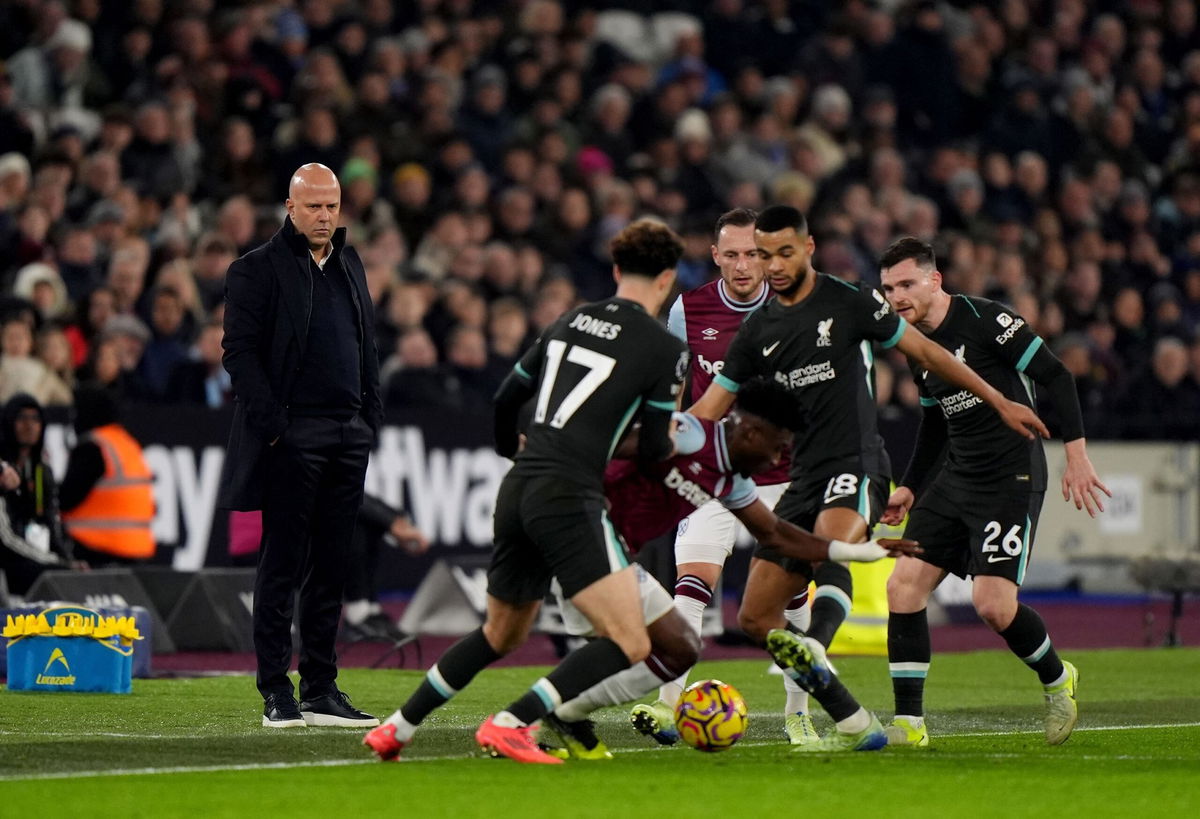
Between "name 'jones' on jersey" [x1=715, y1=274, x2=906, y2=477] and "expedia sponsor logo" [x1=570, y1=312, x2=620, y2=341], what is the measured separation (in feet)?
4.62

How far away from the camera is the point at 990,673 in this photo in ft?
47.6

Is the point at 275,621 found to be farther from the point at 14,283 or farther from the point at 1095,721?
the point at 14,283

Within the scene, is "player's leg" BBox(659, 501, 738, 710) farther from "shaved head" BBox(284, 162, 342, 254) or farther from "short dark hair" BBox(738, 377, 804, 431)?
"shaved head" BBox(284, 162, 342, 254)

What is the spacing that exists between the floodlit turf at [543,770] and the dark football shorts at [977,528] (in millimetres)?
826

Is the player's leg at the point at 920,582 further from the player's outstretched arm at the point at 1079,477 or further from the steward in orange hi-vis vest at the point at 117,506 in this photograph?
the steward in orange hi-vis vest at the point at 117,506

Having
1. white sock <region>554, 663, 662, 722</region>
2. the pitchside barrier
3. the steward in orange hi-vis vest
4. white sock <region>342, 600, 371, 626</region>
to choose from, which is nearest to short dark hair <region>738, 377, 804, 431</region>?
white sock <region>554, 663, 662, 722</region>

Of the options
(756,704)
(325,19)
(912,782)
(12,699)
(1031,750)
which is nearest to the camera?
(912,782)

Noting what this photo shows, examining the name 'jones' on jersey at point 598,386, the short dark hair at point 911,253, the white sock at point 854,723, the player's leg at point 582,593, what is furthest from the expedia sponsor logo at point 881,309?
the player's leg at point 582,593

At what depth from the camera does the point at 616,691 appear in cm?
863

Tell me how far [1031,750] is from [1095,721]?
72.3 inches

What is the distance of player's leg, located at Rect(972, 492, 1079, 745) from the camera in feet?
32.1

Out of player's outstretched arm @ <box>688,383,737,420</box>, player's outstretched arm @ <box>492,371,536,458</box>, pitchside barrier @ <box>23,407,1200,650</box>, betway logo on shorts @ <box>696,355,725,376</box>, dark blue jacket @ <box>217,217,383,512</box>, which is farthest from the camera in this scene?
pitchside barrier @ <box>23,407,1200,650</box>

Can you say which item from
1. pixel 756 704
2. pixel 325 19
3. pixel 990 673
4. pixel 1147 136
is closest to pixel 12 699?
pixel 756 704

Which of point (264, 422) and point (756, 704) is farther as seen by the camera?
point (756, 704)
